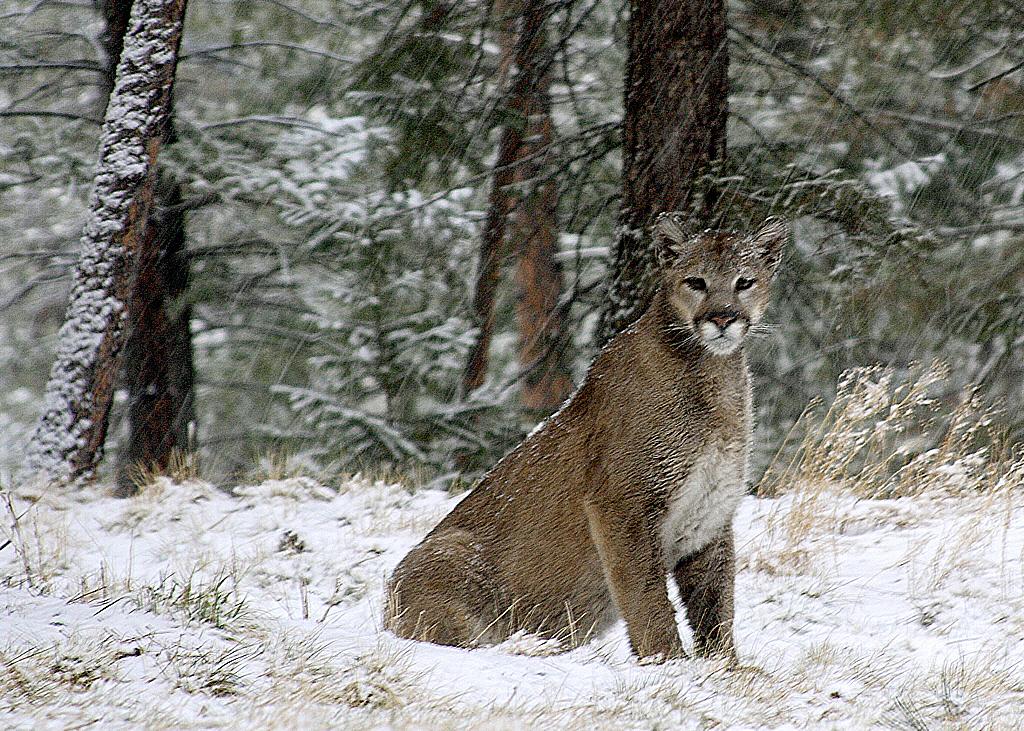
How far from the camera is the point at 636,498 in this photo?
518 centimetres

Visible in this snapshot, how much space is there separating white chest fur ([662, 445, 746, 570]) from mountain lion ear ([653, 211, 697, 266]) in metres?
0.93

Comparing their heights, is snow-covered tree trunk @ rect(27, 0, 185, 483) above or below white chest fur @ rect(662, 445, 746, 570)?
above

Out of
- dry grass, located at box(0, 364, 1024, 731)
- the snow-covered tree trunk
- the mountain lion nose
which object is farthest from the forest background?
the mountain lion nose

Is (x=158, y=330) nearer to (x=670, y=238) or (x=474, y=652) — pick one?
(x=670, y=238)

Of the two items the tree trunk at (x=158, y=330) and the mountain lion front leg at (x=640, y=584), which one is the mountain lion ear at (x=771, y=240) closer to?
the mountain lion front leg at (x=640, y=584)

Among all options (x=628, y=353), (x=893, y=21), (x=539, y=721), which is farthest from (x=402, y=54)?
(x=539, y=721)

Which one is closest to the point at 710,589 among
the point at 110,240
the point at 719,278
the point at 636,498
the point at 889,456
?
the point at 636,498

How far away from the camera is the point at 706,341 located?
519 centimetres

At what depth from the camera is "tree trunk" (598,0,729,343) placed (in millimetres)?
8109

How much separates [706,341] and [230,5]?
12.4 m

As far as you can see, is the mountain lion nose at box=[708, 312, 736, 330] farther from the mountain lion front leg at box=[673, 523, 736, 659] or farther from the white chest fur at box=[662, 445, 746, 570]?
the mountain lion front leg at box=[673, 523, 736, 659]

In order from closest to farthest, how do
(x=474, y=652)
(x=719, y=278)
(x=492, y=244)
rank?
(x=474, y=652) < (x=719, y=278) < (x=492, y=244)

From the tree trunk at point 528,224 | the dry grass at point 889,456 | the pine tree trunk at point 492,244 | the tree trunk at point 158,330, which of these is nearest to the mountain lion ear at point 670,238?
the dry grass at point 889,456

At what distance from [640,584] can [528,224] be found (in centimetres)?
923
